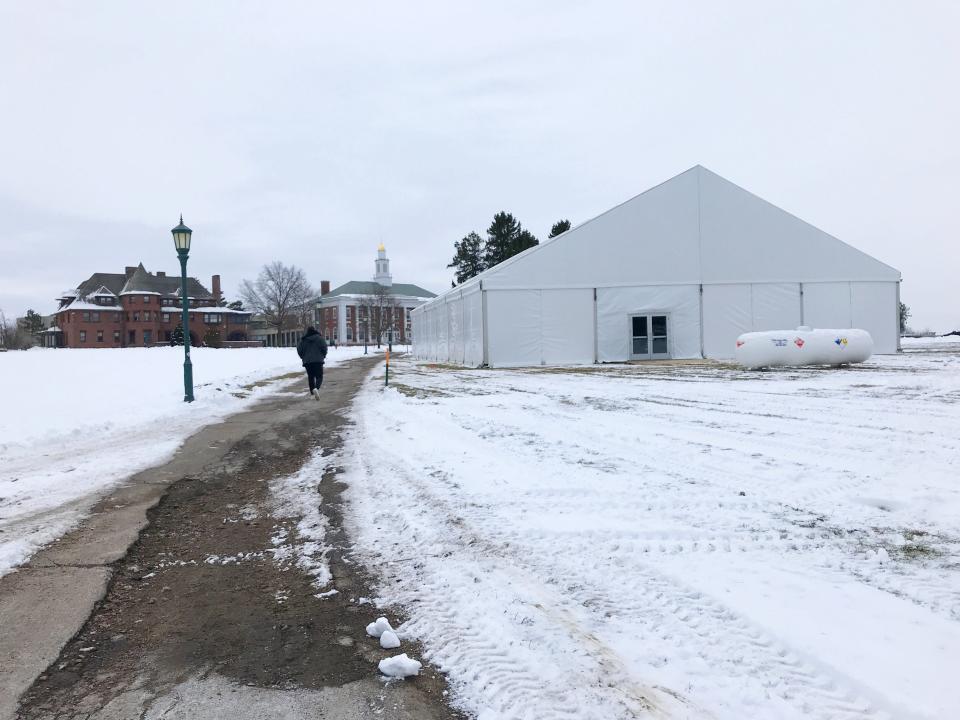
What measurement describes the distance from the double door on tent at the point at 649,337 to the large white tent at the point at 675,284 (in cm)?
5

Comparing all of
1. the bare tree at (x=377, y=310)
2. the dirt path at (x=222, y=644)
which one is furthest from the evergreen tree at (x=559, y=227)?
the dirt path at (x=222, y=644)

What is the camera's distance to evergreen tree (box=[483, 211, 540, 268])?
71.9m

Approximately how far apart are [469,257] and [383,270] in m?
62.1

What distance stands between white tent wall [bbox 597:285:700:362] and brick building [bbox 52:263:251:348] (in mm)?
71255

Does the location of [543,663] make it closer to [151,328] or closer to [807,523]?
[807,523]

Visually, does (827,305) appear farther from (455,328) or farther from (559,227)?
(559,227)

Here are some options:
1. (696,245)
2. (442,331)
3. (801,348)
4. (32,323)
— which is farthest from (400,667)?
(32,323)

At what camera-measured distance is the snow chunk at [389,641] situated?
3348 mm

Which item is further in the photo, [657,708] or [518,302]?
[518,302]

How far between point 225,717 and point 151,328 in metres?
100.0

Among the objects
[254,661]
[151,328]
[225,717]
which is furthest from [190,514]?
[151,328]

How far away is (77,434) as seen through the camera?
34.4ft

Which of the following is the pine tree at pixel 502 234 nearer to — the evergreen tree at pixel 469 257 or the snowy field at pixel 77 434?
the evergreen tree at pixel 469 257

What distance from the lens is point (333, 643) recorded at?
3.42m
